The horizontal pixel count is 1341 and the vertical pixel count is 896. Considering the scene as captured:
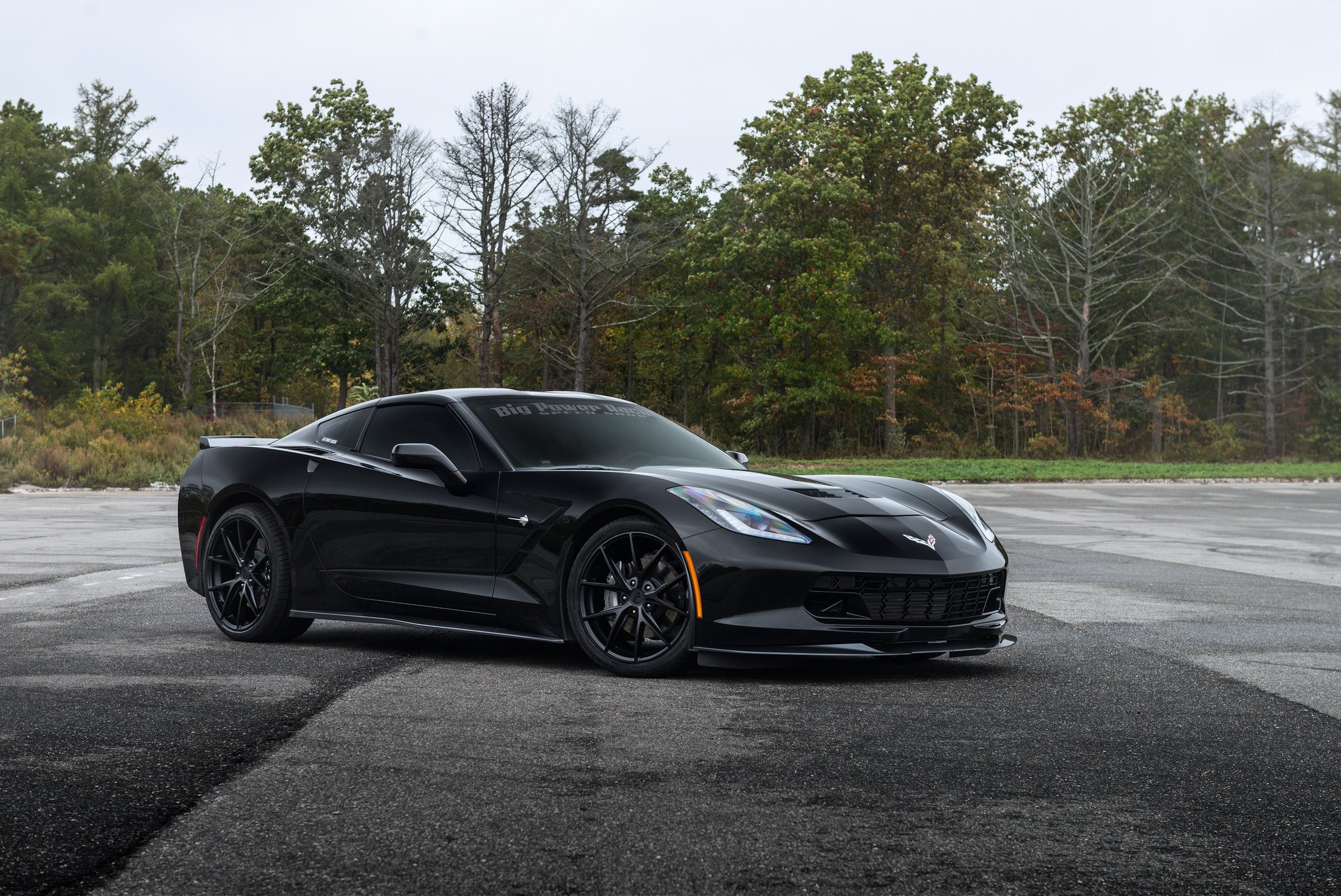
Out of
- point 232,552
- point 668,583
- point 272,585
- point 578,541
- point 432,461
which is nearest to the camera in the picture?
point 668,583

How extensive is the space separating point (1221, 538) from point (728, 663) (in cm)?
1210

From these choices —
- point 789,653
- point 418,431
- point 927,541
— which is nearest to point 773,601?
point 789,653

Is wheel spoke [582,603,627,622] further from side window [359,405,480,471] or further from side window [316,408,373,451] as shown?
side window [316,408,373,451]

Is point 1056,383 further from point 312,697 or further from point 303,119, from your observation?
point 312,697

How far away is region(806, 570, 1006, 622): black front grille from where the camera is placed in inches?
220

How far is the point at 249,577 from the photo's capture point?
7.25 m

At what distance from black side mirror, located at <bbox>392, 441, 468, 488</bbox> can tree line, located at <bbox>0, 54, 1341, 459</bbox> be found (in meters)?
40.8

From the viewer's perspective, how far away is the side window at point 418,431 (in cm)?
673

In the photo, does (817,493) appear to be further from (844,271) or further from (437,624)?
(844,271)

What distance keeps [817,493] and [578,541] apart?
1102 mm

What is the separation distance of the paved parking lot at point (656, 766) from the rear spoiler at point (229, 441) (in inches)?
42.3

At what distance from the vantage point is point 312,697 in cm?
539

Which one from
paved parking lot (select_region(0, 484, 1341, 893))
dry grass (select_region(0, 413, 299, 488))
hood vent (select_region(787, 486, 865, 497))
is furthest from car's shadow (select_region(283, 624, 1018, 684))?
dry grass (select_region(0, 413, 299, 488))

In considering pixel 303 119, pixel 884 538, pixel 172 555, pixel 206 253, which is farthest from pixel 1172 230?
pixel 884 538
